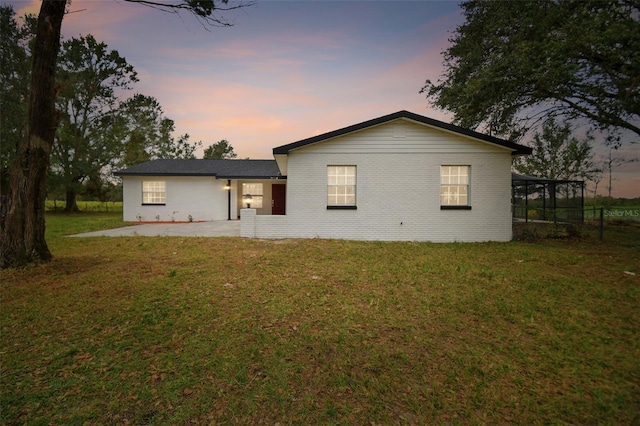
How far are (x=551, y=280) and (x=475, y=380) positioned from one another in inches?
182

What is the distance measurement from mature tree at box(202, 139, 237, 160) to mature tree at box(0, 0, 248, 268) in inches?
1734

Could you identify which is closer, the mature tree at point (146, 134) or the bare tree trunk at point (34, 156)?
the bare tree trunk at point (34, 156)

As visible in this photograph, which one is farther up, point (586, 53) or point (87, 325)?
point (586, 53)

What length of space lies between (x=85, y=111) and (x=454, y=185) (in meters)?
32.5

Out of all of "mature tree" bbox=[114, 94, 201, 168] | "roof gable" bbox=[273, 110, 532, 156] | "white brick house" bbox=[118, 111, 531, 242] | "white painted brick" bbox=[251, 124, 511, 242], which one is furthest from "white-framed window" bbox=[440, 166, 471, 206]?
"mature tree" bbox=[114, 94, 201, 168]

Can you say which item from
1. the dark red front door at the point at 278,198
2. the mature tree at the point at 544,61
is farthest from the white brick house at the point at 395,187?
the dark red front door at the point at 278,198

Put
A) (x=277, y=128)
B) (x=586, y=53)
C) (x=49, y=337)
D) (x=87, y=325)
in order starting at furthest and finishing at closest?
(x=277, y=128), (x=586, y=53), (x=87, y=325), (x=49, y=337)

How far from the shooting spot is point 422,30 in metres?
13.1

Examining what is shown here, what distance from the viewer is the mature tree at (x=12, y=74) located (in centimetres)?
2069

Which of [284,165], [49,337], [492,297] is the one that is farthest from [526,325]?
[284,165]

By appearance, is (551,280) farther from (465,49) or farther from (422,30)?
(422,30)

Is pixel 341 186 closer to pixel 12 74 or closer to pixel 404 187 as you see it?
pixel 404 187

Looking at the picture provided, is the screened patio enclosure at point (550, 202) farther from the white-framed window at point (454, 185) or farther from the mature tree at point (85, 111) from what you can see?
the mature tree at point (85, 111)

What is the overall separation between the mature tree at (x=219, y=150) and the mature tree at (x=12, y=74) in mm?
26480
